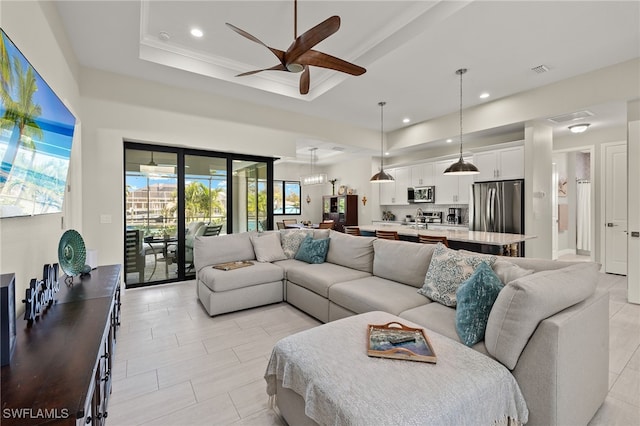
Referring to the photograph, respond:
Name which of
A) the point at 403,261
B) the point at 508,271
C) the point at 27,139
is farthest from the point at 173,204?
the point at 508,271

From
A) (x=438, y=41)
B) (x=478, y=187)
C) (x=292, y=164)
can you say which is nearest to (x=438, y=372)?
(x=438, y=41)

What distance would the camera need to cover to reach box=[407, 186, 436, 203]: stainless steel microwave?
23.0ft

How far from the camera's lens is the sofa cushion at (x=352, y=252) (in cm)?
359

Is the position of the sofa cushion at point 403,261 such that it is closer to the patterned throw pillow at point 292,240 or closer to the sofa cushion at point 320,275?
the sofa cushion at point 320,275

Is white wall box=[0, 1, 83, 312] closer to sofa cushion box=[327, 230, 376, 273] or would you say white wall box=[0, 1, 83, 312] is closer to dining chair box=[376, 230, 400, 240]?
sofa cushion box=[327, 230, 376, 273]

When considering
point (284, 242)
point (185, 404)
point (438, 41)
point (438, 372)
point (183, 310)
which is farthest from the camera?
point (284, 242)

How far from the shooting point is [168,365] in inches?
93.4

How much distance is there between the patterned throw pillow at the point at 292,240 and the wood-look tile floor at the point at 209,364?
0.93 m

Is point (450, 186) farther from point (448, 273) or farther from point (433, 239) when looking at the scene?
point (448, 273)

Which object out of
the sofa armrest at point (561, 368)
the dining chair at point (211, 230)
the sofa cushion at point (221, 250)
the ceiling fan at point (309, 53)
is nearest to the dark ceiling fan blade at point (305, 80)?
the ceiling fan at point (309, 53)

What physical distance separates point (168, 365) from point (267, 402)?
3.24 feet

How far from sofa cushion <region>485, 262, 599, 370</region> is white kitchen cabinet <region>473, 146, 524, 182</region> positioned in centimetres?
428

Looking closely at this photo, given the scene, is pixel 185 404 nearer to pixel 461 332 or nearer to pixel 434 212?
pixel 461 332

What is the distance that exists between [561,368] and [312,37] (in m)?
2.62
